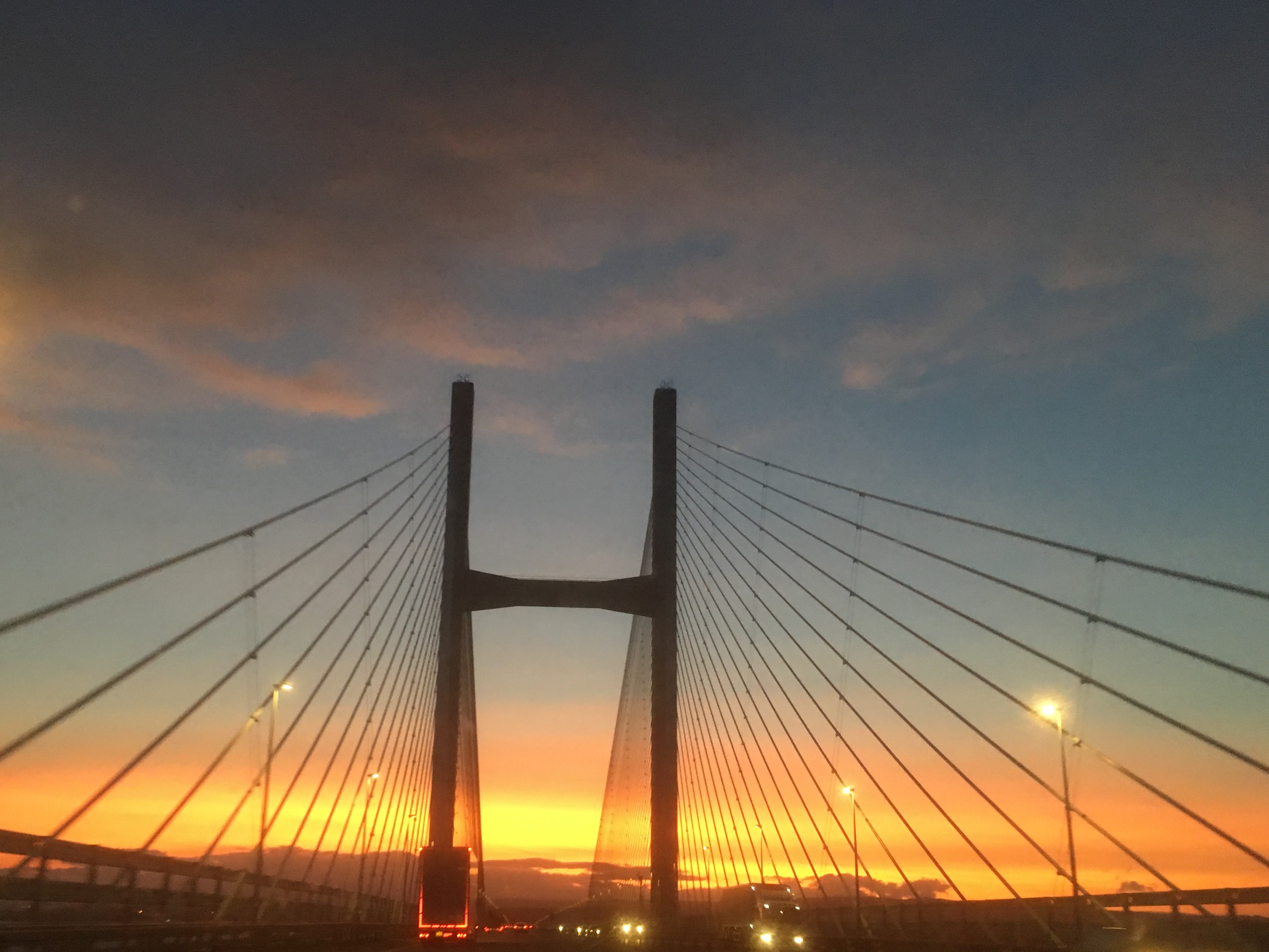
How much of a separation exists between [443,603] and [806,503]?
33.9ft

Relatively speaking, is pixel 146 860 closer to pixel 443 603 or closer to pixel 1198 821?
pixel 443 603

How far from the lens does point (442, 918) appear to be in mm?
32719

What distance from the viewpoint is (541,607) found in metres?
33.5

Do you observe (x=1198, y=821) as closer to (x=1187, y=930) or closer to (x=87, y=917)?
(x=1187, y=930)

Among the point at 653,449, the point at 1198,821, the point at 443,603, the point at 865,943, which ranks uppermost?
the point at 653,449

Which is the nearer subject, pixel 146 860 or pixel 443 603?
pixel 146 860

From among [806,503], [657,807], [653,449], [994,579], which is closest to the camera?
[994,579]

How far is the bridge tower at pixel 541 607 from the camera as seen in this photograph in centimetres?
3112

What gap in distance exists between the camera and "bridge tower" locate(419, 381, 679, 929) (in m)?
31.1

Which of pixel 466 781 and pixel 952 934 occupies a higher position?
pixel 466 781

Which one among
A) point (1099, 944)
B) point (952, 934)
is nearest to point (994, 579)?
point (1099, 944)

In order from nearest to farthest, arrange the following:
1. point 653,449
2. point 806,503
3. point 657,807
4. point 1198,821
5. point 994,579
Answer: point 1198,821 → point 994,579 → point 806,503 → point 657,807 → point 653,449

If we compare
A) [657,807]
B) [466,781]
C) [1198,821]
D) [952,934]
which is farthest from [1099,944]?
[466,781]

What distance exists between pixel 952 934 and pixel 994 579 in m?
12.1
